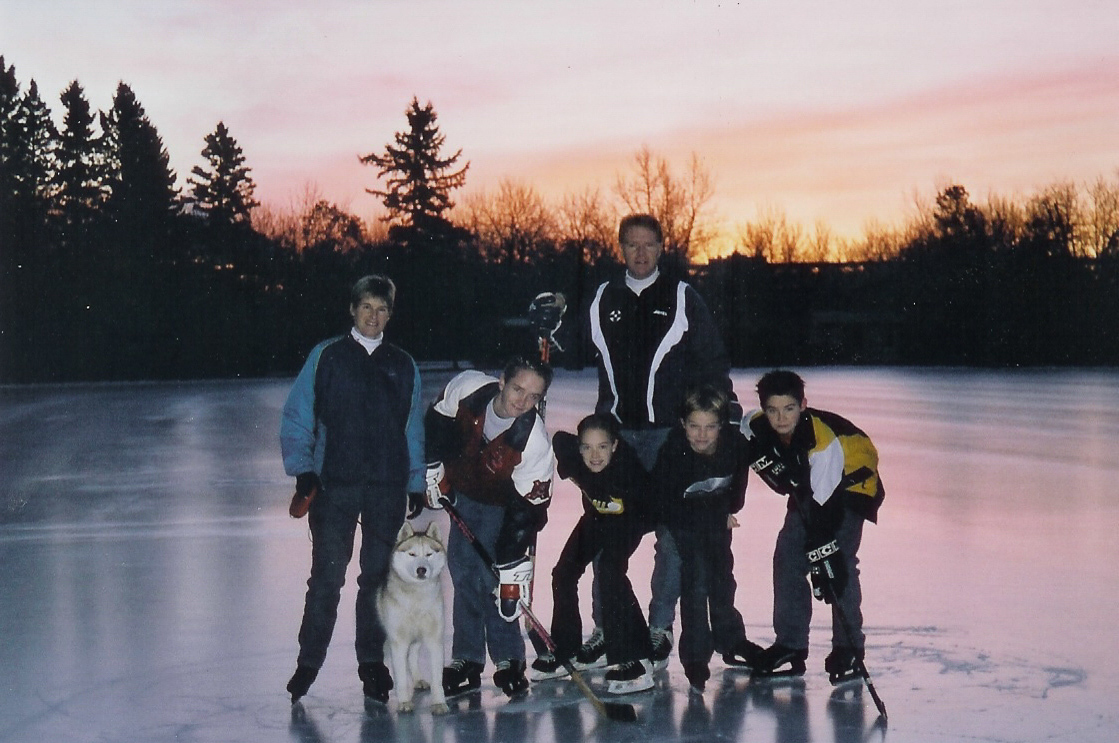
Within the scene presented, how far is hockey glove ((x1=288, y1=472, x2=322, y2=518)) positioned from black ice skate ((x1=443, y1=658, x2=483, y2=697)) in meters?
0.81

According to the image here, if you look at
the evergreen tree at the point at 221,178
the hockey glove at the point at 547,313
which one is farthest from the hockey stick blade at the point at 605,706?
the evergreen tree at the point at 221,178

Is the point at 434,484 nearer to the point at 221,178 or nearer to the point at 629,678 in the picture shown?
the point at 629,678

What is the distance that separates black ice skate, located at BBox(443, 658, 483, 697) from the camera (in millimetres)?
4965

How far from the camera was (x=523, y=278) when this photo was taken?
189 feet

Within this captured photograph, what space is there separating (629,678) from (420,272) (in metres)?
46.1

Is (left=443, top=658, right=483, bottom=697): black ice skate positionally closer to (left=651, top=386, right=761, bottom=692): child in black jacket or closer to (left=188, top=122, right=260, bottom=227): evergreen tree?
(left=651, top=386, right=761, bottom=692): child in black jacket

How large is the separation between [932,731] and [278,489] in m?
8.22

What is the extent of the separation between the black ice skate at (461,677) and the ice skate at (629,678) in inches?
19.9

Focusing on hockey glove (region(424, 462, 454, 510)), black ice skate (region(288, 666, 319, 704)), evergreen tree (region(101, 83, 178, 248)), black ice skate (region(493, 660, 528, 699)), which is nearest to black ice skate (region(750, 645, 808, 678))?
black ice skate (region(493, 660, 528, 699))

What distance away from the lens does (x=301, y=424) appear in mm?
5023

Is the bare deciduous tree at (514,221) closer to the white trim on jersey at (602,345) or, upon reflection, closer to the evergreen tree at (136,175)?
the evergreen tree at (136,175)

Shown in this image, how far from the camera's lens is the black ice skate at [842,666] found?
16.8ft

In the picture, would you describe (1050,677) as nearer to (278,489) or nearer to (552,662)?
(552,662)

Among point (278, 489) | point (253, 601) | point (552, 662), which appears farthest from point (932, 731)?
point (278, 489)
